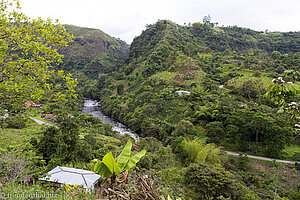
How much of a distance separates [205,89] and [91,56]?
9921 cm

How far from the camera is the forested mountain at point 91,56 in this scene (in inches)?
4122

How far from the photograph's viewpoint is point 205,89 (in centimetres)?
4359

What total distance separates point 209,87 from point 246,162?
25465 millimetres

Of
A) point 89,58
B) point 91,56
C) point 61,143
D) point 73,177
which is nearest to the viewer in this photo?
point 73,177

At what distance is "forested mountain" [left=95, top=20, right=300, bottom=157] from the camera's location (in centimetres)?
2470

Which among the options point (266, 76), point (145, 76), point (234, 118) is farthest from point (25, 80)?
point (145, 76)

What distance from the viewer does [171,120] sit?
34938mm

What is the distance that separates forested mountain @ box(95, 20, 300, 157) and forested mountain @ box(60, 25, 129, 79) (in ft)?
87.5

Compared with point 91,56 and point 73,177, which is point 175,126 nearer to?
point 73,177

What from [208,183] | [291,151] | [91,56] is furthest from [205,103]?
[91,56]

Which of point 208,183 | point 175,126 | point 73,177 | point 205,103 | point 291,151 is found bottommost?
point 291,151

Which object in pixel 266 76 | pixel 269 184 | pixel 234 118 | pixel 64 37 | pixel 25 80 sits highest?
pixel 266 76

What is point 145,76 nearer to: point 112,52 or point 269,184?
point 269,184

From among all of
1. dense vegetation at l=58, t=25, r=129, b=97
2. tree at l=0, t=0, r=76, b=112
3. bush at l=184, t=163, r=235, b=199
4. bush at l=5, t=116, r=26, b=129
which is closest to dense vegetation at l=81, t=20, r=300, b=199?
bush at l=184, t=163, r=235, b=199
